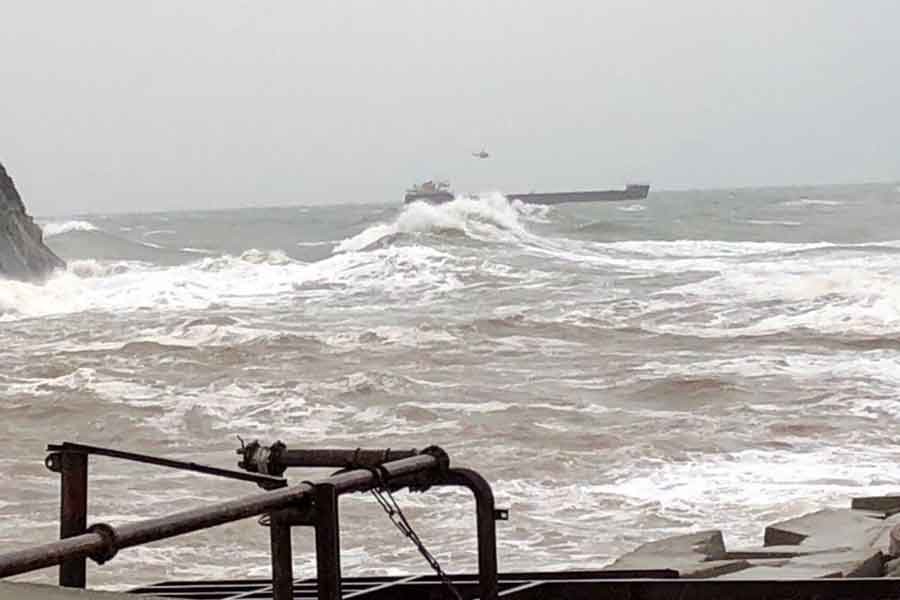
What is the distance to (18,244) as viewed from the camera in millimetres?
37500

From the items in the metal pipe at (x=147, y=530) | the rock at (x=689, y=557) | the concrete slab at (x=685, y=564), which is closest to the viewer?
the metal pipe at (x=147, y=530)

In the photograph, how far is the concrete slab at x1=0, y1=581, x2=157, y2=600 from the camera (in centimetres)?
267

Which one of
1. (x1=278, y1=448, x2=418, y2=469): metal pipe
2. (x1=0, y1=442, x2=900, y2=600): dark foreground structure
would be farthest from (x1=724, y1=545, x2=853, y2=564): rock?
(x1=278, y1=448, x2=418, y2=469): metal pipe

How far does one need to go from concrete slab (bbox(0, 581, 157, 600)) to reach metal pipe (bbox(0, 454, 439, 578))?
354 millimetres

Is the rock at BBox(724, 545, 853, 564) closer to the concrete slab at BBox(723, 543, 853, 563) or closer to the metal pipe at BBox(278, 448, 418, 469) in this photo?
the concrete slab at BBox(723, 543, 853, 563)

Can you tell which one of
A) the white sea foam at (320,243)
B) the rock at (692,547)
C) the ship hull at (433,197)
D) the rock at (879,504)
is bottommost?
the rock at (692,547)

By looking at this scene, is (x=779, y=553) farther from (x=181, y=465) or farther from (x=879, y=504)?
(x=181, y=465)

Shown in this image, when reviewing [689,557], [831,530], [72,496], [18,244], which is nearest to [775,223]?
[18,244]

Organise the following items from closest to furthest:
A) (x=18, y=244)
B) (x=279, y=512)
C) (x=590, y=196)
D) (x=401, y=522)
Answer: (x=279, y=512) < (x=401, y=522) < (x=18, y=244) < (x=590, y=196)

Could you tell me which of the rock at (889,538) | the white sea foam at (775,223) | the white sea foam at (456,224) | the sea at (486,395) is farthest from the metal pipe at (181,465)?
the white sea foam at (775,223)

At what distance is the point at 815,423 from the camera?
1127 centimetres

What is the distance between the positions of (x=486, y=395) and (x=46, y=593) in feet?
35.9

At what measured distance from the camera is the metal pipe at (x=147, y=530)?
2.18 m

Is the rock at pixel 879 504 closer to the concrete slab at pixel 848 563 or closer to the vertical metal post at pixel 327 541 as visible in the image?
the concrete slab at pixel 848 563
